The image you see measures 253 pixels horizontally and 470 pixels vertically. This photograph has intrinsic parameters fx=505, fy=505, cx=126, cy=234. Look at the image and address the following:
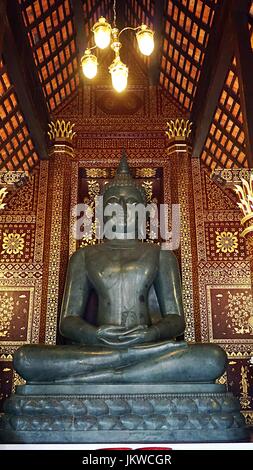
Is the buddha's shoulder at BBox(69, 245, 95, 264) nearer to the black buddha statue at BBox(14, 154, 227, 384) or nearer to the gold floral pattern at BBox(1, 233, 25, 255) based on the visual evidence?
the black buddha statue at BBox(14, 154, 227, 384)

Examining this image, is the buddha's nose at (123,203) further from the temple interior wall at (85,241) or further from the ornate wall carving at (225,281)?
the ornate wall carving at (225,281)

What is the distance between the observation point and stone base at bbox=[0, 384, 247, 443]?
273cm

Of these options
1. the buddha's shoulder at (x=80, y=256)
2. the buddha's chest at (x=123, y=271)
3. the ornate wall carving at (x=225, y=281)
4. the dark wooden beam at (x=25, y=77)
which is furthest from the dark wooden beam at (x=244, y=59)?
the ornate wall carving at (x=225, y=281)

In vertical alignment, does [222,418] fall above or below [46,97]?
below

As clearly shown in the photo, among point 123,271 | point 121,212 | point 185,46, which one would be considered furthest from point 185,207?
point 123,271

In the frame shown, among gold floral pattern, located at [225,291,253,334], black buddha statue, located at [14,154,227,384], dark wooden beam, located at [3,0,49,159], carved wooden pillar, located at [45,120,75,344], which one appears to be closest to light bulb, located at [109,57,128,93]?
black buddha statue, located at [14,154,227,384]

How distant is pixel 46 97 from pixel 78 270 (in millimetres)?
5922

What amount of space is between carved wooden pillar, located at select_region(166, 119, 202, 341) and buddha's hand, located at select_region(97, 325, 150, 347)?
4.34 metres

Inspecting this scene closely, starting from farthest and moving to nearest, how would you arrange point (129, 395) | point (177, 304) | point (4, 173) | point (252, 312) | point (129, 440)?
point (252, 312) → point (4, 173) → point (177, 304) → point (129, 395) → point (129, 440)

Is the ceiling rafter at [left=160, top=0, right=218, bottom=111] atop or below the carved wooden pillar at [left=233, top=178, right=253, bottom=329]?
atop

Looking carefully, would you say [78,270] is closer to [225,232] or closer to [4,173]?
[4,173]

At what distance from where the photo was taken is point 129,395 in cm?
292

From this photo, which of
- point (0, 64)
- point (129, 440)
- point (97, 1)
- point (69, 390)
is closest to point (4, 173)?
point (0, 64)

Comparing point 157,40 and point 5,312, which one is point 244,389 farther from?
point 157,40
